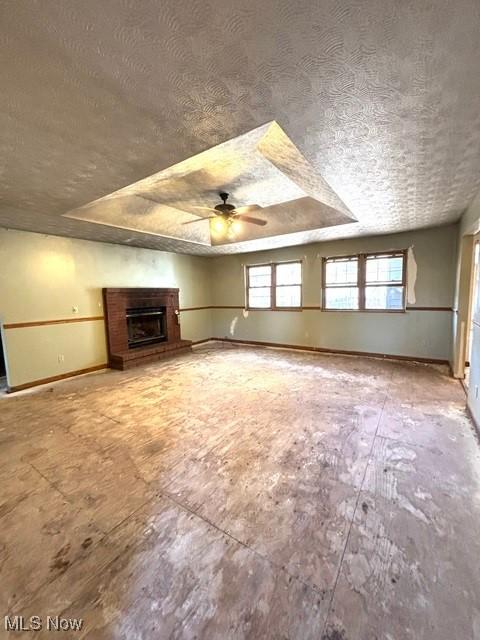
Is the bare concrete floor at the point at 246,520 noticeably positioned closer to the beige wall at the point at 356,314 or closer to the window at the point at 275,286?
the beige wall at the point at 356,314

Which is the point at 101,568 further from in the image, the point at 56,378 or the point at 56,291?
the point at 56,291

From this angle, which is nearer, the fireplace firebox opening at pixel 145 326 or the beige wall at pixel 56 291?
the beige wall at pixel 56 291

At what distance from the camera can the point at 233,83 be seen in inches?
49.9

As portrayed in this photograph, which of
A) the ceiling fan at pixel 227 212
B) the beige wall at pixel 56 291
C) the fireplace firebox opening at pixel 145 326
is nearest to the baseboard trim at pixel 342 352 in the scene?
the fireplace firebox opening at pixel 145 326

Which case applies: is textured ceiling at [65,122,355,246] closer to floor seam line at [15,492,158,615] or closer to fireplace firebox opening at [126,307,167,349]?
fireplace firebox opening at [126,307,167,349]

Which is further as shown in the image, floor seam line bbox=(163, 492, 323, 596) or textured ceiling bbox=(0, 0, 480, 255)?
floor seam line bbox=(163, 492, 323, 596)

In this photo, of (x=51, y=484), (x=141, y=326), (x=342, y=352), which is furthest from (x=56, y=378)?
(x=342, y=352)

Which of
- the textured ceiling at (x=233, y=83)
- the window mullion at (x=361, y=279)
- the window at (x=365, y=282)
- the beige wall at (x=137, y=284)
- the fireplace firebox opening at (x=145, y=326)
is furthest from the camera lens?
the fireplace firebox opening at (x=145, y=326)

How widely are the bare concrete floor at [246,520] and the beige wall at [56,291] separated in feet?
4.11

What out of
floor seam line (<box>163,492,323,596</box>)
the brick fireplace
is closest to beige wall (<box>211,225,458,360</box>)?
the brick fireplace

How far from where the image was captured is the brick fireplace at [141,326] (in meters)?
5.11

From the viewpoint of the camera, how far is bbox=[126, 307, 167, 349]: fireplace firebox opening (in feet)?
18.3

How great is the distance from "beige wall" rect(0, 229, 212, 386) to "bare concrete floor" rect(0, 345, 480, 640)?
125 centimetres

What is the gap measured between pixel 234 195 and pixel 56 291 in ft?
11.0
